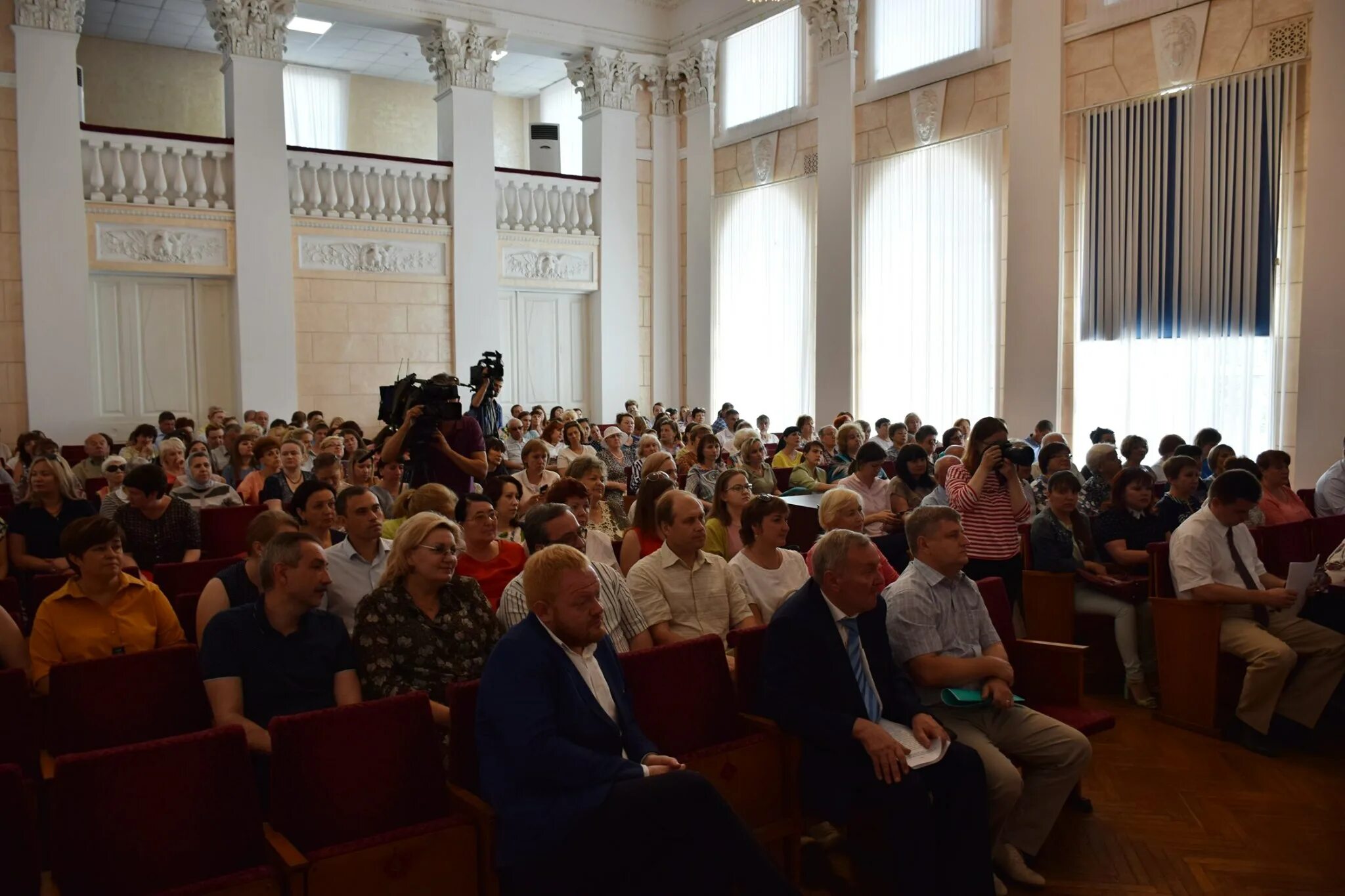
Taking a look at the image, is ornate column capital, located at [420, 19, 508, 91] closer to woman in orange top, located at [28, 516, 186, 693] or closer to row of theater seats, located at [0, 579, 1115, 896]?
woman in orange top, located at [28, 516, 186, 693]

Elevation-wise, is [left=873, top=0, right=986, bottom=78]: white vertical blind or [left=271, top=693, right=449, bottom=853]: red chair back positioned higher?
[left=873, top=0, right=986, bottom=78]: white vertical blind

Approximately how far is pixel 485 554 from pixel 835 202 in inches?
394

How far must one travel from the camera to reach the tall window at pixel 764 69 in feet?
44.5

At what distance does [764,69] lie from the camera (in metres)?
14.1

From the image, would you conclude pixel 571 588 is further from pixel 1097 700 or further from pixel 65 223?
pixel 65 223

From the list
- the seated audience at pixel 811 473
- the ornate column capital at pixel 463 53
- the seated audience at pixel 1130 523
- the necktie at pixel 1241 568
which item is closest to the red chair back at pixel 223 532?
the seated audience at pixel 811 473

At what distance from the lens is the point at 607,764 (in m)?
2.56

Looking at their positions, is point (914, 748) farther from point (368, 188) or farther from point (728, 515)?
point (368, 188)

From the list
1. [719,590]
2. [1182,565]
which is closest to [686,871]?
[719,590]

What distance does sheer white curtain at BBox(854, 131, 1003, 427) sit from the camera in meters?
11.3

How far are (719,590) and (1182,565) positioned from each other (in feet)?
7.28

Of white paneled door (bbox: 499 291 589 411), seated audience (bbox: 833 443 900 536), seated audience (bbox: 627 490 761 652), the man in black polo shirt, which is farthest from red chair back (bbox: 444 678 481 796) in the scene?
white paneled door (bbox: 499 291 589 411)

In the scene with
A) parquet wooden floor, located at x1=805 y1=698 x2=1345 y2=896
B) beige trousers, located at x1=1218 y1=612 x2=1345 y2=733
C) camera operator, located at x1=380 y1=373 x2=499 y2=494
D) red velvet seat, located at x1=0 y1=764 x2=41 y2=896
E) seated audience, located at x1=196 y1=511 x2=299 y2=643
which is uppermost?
camera operator, located at x1=380 y1=373 x2=499 y2=494

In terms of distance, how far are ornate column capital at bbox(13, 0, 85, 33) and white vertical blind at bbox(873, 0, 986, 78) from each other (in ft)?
29.9
